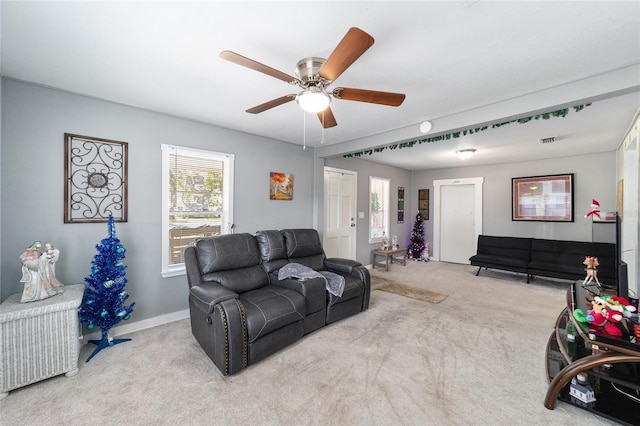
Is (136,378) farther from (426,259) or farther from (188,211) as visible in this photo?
(426,259)

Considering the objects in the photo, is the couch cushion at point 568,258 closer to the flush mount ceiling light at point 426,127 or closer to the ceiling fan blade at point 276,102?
the flush mount ceiling light at point 426,127

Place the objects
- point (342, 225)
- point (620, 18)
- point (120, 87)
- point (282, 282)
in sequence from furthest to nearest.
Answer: point (342, 225) → point (282, 282) → point (120, 87) → point (620, 18)

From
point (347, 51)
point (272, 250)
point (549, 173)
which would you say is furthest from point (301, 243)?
point (549, 173)

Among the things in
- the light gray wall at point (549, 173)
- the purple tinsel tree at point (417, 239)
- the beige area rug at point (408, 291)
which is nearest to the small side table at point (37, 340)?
the beige area rug at point (408, 291)

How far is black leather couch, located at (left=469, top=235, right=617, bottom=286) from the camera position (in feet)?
14.1

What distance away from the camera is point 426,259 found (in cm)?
679

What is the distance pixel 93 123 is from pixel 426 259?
686cm

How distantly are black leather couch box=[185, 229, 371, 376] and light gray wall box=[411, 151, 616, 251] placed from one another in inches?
169

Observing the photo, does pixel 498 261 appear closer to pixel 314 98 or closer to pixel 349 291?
pixel 349 291

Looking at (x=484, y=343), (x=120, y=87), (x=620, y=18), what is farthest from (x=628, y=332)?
(x=120, y=87)

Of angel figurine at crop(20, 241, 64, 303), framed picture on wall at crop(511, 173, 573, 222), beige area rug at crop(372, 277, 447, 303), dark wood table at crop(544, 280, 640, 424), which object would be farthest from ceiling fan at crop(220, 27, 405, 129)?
framed picture on wall at crop(511, 173, 573, 222)

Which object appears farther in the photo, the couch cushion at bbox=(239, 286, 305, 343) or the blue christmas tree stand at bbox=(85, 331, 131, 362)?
the blue christmas tree stand at bbox=(85, 331, 131, 362)

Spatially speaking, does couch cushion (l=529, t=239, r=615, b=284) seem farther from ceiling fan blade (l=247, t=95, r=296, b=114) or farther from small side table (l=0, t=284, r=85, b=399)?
small side table (l=0, t=284, r=85, b=399)

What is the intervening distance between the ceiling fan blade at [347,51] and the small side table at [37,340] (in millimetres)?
2603
